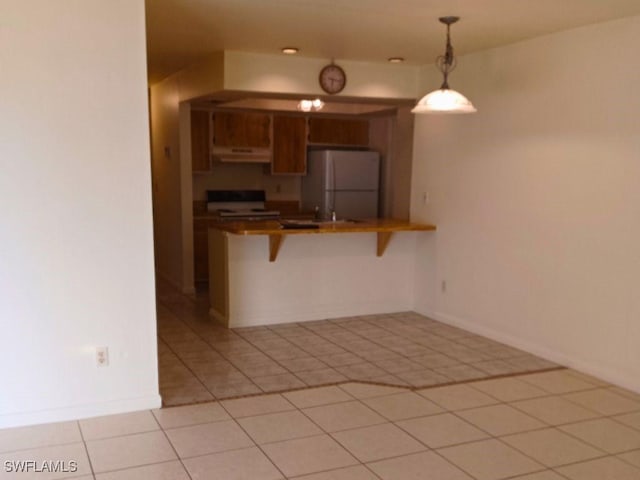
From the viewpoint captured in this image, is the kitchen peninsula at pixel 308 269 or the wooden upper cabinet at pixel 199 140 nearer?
the kitchen peninsula at pixel 308 269

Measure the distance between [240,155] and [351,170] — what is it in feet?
4.90

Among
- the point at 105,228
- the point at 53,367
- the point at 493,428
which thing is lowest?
the point at 493,428

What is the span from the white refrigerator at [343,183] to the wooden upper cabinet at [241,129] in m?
0.77

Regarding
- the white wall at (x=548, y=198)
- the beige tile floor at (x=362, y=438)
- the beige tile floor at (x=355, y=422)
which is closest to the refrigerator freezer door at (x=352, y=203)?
the white wall at (x=548, y=198)

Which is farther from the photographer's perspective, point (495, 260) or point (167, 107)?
point (167, 107)

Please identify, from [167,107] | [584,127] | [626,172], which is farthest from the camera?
[167,107]

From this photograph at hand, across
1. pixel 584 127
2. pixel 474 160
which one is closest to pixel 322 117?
pixel 474 160

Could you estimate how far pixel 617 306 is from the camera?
3.92 metres

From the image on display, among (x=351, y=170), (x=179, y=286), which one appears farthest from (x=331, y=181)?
(x=179, y=286)

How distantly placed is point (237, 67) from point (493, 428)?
3474mm

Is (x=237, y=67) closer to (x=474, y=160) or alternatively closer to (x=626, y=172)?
(x=474, y=160)

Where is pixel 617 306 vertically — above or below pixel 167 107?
below

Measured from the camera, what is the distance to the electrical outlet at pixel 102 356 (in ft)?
10.9

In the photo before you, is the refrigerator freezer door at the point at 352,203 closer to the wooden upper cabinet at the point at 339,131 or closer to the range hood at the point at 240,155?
the wooden upper cabinet at the point at 339,131
